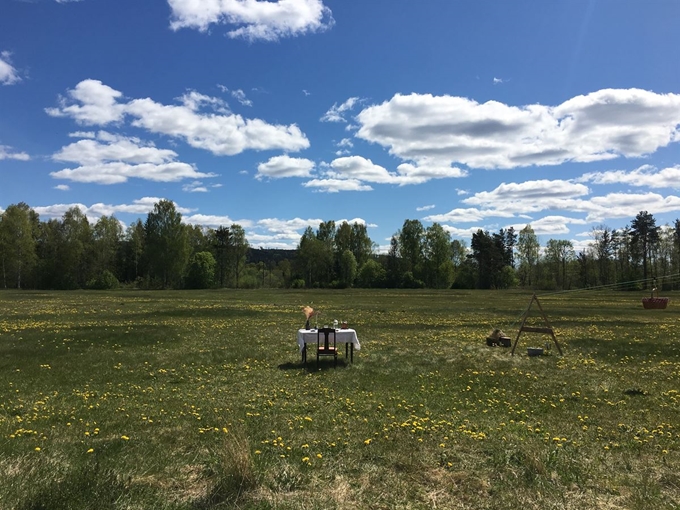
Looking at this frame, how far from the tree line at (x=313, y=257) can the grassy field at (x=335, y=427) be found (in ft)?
272

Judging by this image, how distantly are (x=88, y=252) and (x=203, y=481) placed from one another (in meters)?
110

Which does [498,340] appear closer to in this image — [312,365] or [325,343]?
[325,343]

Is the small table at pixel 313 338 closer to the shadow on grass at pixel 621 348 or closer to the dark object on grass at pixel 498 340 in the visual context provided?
the dark object on grass at pixel 498 340

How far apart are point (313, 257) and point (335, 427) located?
355 ft

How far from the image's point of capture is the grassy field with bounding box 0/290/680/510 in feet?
19.0

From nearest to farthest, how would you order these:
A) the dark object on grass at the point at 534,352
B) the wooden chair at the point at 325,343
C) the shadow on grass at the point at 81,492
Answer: the shadow on grass at the point at 81,492 → the wooden chair at the point at 325,343 → the dark object on grass at the point at 534,352

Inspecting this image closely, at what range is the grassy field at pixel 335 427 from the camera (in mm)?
5797

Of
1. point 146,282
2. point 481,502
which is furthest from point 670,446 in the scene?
point 146,282

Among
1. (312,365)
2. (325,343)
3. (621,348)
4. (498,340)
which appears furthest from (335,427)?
(621,348)

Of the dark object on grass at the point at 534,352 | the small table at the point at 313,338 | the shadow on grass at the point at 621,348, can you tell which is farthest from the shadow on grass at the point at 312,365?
the shadow on grass at the point at 621,348

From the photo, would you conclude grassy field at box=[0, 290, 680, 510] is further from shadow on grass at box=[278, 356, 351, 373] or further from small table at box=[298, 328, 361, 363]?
small table at box=[298, 328, 361, 363]

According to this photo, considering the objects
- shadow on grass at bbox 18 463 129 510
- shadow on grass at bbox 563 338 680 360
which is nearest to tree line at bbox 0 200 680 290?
shadow on grass at bbox 563 338 680 360

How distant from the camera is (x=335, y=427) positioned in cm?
873

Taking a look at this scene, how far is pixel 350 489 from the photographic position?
19.7 feet
